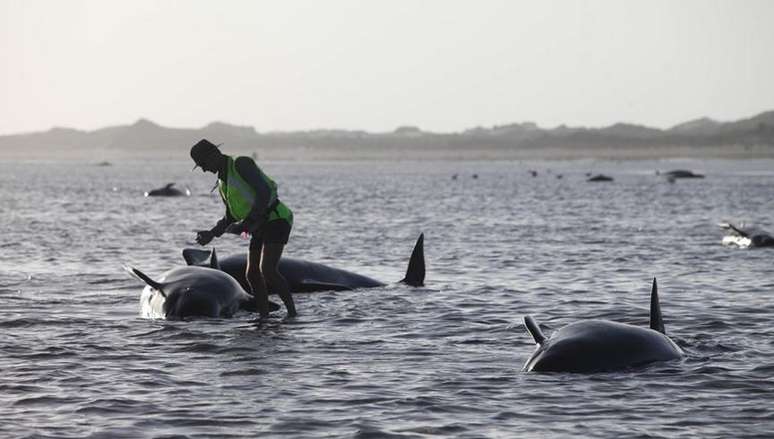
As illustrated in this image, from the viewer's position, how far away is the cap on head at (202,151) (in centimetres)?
1546

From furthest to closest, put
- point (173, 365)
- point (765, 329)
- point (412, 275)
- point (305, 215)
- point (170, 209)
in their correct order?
1. point (170, 209)
2. point (305, 215)
3. point (412, 275)
4. point (765, 329)
5. point (173, 365)

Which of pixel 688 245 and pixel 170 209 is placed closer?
pixel 688 245

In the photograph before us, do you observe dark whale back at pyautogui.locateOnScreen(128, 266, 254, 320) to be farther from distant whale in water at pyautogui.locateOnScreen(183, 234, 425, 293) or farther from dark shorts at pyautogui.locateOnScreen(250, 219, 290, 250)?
distant whale in water at pyautogui.locateOnScreen(183, 234, 425, 293)

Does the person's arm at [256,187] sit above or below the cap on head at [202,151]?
below

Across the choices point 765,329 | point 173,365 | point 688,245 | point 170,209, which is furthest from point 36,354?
point 170,209

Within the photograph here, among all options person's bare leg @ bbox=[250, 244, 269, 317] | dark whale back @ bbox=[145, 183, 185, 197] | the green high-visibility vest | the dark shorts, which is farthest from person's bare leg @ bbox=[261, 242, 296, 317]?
dark whale back @ bbox=[145, 183, 185, 197]

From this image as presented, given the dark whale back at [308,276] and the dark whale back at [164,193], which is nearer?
the dark whale back at [308,276]

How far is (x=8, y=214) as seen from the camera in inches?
1806

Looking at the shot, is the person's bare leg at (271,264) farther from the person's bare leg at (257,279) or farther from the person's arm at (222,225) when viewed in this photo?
the person's arm at (222,225)

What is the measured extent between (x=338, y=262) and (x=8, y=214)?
23.6m

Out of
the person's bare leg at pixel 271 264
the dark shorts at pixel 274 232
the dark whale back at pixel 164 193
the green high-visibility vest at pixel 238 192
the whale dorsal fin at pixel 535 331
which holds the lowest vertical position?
the dark whale back at pixel 164 193

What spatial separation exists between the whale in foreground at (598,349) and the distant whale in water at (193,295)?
4.75 m

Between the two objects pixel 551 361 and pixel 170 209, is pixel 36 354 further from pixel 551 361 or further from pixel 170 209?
pixel 170 209

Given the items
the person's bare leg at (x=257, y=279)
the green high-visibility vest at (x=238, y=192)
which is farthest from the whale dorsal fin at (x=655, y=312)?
the person's bare leg at (x=257, y=279)
